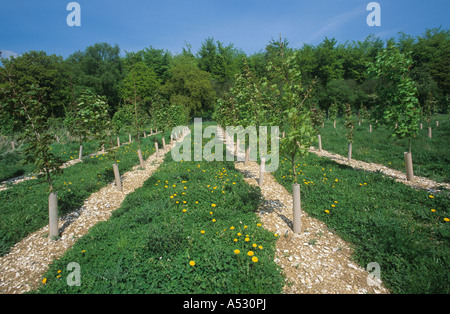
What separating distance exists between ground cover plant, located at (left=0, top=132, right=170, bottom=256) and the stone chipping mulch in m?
0.27

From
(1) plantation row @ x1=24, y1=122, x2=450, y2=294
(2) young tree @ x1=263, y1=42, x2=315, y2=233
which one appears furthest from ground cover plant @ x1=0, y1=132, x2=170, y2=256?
(2) young tree @ x1=263, y1=42, x2=315, y2=233

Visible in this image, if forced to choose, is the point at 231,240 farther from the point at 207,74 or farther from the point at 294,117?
the point at 207,74

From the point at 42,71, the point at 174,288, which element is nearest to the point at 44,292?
the point at 174,288

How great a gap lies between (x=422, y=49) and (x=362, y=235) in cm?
6780

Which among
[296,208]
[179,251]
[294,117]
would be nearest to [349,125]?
[294,117]

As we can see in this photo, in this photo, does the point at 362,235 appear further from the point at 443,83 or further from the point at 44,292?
the point at 443,83

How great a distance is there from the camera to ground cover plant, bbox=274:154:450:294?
3.82 m

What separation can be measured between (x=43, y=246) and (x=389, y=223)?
9836 mm

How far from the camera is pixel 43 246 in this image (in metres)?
5.54

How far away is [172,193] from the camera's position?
746cm

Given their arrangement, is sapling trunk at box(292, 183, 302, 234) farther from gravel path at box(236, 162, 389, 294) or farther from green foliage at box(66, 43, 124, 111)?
green foliage at box(66, 43, 124, 111)

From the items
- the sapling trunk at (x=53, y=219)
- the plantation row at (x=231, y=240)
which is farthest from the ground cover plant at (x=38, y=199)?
the plantation row at (x=231, y=240)

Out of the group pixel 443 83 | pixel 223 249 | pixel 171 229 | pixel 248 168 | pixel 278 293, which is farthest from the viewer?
pixel 443 83

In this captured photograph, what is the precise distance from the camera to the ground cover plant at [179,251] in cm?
370
